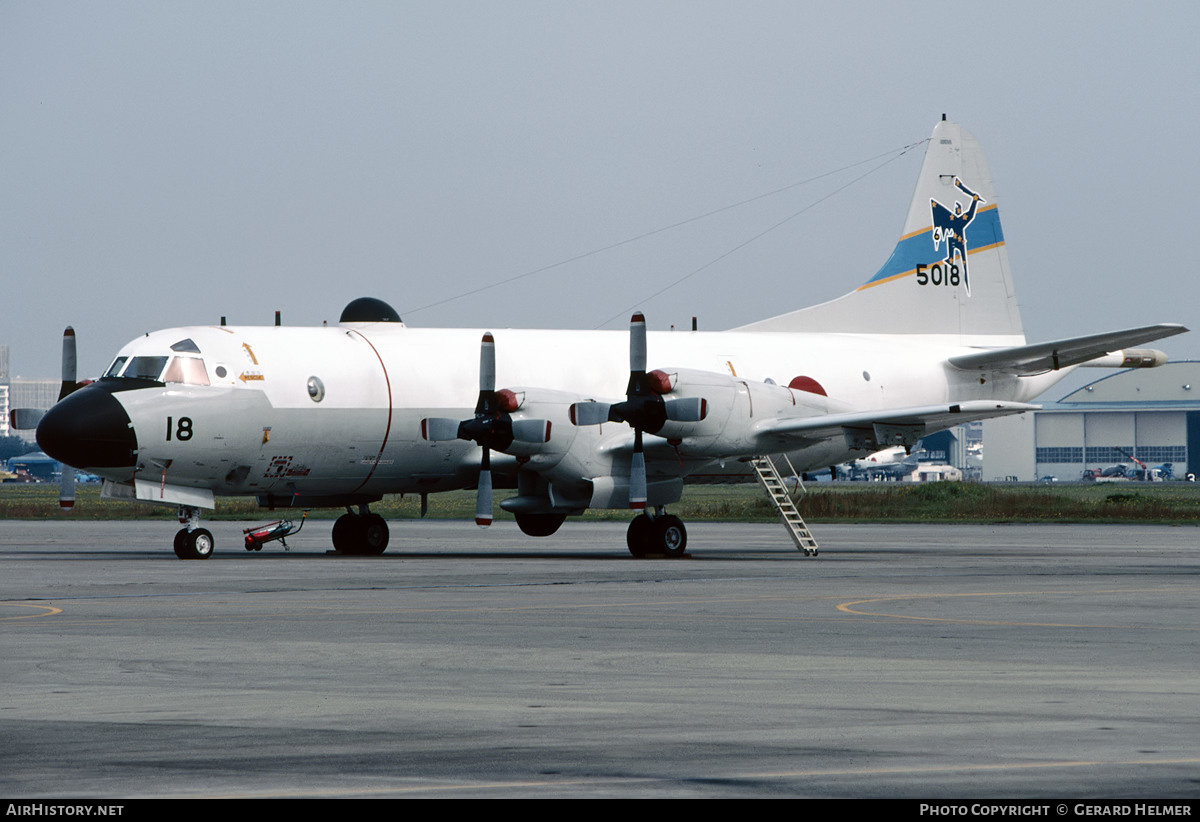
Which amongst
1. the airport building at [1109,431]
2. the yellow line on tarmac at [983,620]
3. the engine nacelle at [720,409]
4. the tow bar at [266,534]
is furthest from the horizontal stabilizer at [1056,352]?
the airport building at [1109,431]

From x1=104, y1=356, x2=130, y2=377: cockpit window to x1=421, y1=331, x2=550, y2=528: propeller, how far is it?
243 inches

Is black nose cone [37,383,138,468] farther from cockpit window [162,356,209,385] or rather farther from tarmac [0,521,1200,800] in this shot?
tarmac [0,521,1200,800]

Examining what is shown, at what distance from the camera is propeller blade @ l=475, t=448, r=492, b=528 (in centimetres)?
3070

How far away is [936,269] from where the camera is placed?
1598 inches

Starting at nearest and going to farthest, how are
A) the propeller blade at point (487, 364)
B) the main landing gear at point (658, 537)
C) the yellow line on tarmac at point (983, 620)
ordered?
the yellow line on tarmac at point (983, 620) → the propeller blade at point (487, 364) → the main landing gear at point (658, 537)

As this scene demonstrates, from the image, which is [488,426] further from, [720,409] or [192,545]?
[192,545]

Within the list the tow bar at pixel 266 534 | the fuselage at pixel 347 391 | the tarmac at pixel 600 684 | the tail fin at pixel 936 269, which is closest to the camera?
the tarmac at pixel 600 684

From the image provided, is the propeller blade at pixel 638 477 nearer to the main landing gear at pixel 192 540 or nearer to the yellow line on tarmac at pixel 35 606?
the main landing gear at pixel 192 540

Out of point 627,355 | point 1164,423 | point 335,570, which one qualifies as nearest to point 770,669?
point 335,570

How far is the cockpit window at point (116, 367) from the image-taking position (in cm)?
3041

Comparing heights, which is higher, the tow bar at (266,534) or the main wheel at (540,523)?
the main wheel at (540,523)

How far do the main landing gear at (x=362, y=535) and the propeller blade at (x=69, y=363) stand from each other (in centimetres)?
638

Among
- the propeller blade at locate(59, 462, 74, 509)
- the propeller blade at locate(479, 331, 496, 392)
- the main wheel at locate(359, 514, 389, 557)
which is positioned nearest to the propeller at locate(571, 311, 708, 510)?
the propeller blade at locate(479, 331, 496, 392)

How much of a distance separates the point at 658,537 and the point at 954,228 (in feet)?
45.3
